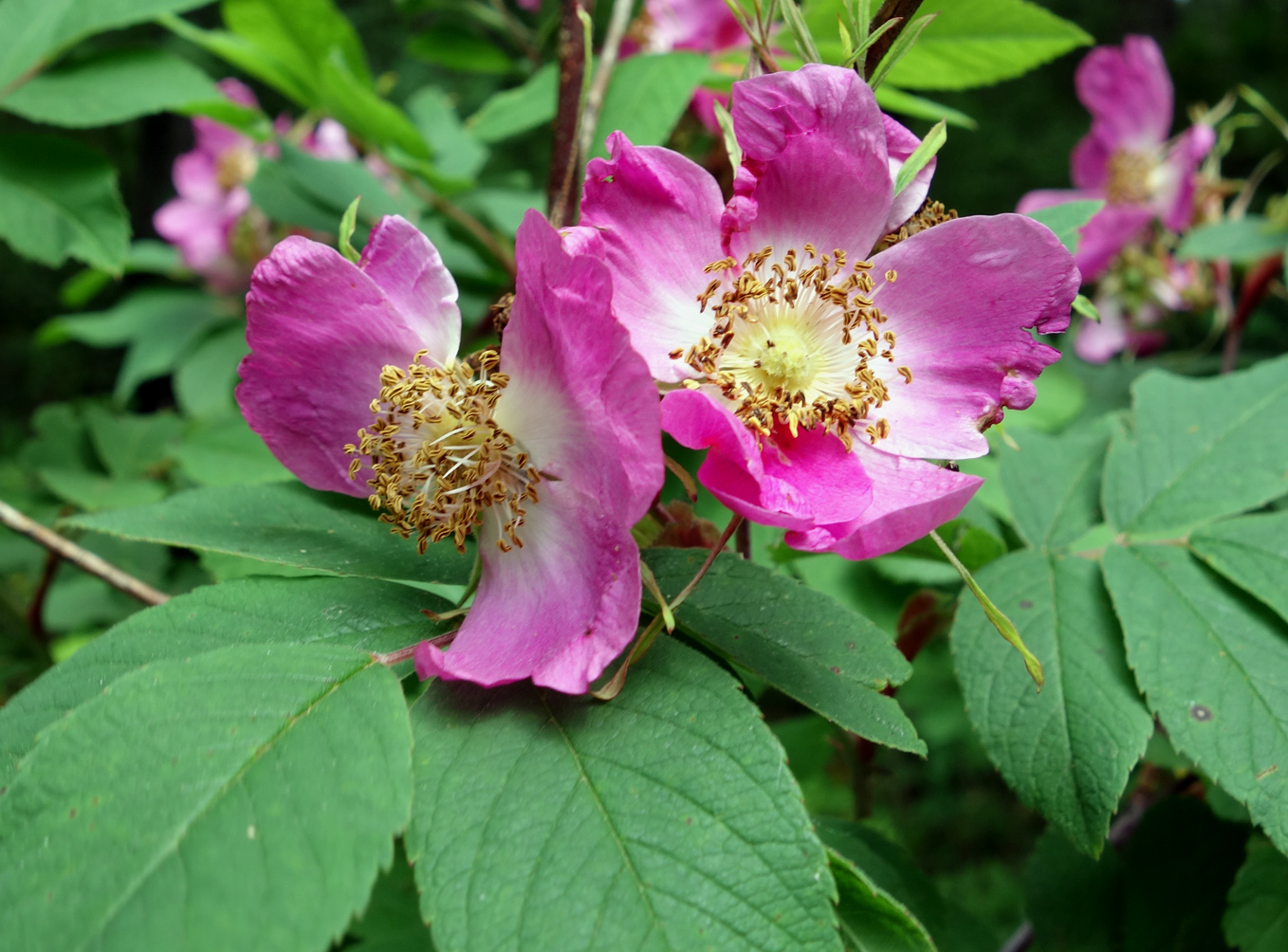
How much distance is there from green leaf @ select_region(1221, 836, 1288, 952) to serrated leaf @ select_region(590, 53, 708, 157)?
84cm

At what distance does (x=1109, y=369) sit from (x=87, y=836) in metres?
2.03

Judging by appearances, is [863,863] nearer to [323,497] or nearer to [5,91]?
[323,497]

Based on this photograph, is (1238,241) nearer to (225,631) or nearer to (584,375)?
(584,375)

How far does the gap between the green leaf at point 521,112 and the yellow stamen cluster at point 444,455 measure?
0.58 meters

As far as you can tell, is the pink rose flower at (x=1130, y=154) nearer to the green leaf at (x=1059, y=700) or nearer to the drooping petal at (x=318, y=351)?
the green leaf at (x=1059, y=700)

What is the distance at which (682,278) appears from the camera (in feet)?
2.09

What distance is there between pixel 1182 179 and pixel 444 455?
5.14ft

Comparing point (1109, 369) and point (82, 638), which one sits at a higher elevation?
point (1109, 369)

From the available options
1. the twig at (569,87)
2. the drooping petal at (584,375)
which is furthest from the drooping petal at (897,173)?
the twig at (569,87)

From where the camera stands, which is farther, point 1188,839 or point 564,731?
point 1188,839

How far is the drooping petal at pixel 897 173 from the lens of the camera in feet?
2.02

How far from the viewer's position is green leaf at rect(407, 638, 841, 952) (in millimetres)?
451

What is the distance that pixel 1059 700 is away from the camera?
701mm

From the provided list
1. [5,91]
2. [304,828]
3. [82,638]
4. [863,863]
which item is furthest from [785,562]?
[82,638]
